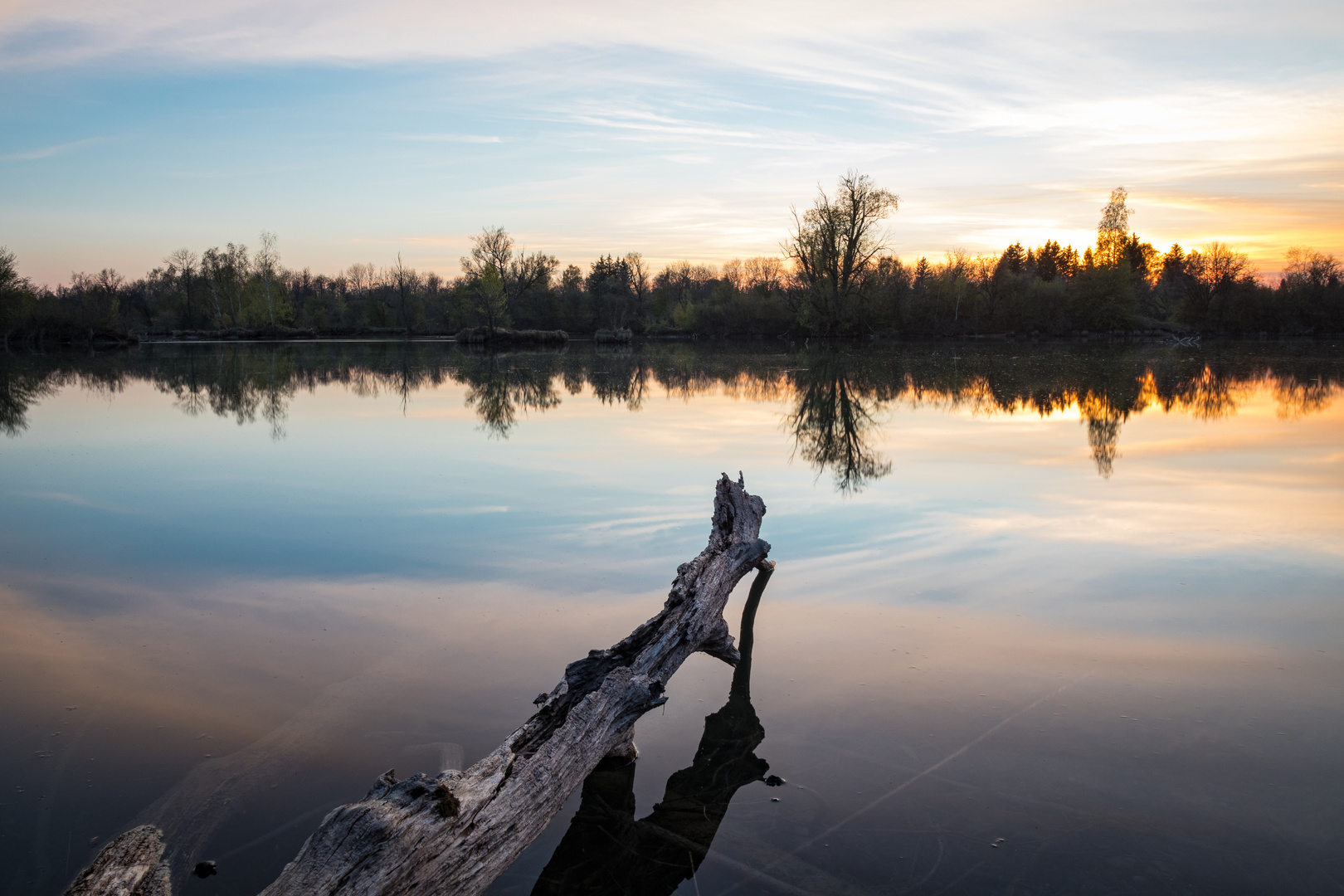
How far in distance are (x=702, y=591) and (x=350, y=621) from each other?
2.40 metres

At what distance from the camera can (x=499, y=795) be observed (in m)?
2.69

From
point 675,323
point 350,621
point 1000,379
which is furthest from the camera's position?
point 675,323

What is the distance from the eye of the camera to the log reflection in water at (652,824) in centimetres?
292

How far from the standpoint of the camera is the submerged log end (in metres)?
2.35

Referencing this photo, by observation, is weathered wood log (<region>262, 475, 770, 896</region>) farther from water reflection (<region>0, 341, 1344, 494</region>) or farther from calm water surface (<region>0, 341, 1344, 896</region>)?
water reflection (<region>0, 341, 1344, 494</region>)

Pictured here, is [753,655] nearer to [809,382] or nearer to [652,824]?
[652,824]

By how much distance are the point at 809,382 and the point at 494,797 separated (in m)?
20.8

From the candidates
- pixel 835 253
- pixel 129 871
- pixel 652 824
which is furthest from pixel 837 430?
pixel 835 253

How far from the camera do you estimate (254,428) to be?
14234mm

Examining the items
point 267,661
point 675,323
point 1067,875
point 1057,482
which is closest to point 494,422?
point 1057,482

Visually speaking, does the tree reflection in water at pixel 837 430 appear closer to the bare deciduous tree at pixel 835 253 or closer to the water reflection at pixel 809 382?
the water reflection at pixel 809 382

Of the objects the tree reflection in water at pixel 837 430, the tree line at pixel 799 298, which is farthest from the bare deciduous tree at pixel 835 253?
the tree reflection in water at pixel 837 430

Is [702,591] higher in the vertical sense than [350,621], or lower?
higher

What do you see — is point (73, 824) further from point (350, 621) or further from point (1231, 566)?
point (1231, 566)
